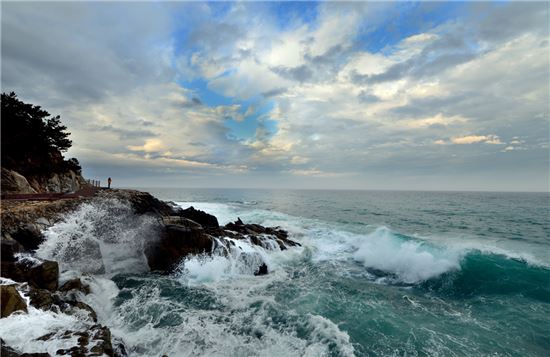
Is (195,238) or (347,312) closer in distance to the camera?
(347,312)

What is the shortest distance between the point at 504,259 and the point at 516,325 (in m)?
9.87

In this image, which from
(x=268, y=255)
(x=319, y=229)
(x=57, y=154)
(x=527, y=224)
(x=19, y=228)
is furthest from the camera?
(x=527, y=224)

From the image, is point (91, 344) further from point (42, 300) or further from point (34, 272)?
point (34, 272)

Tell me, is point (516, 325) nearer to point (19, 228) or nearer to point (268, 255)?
point (268, 255)

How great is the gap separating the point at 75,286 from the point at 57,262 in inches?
43.6

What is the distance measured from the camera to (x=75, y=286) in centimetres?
948

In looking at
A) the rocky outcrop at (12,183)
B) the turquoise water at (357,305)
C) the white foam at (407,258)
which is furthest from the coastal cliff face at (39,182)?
the white foam at (407,258)

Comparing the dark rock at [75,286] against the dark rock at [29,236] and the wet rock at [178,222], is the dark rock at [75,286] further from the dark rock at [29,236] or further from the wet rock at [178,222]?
the wet rock at [178,222]

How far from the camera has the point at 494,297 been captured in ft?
42.0

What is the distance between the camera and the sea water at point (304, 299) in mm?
8031

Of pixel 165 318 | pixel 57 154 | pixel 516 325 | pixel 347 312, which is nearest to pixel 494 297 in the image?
pixel 516 325

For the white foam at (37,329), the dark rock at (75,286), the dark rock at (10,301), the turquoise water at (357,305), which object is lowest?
the turquoise water at (357,305)

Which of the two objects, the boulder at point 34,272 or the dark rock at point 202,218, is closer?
the boulder at point 34,272

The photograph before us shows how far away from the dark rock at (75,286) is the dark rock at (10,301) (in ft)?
9.24
